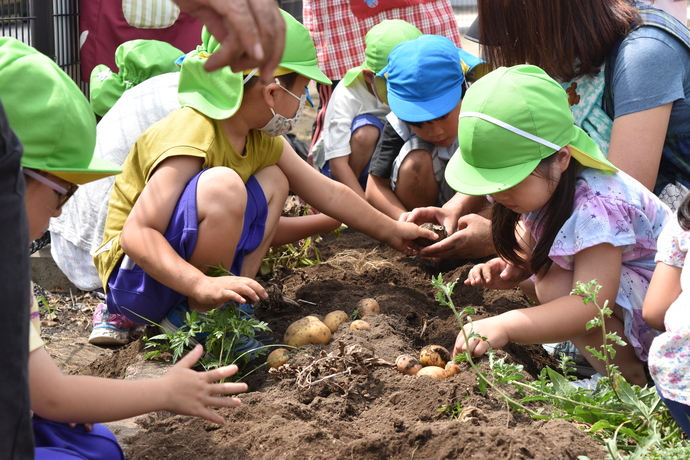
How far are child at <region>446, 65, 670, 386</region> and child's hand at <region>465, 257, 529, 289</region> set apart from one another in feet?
0.53

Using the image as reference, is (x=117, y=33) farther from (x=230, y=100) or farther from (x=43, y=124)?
(x=43, y=124)

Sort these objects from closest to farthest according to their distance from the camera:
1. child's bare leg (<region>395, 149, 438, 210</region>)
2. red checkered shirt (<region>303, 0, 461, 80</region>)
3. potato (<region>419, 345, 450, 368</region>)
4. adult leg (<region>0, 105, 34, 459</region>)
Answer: adult leg (<region>0, 105, 34, 459</region>) → potato (<region>419, 345, 450, 368</region>) → child's bare leg (<region>395, 149, 438, 210</region>) → red checkered shirt (<region>303, 0, 461, 80</region>)

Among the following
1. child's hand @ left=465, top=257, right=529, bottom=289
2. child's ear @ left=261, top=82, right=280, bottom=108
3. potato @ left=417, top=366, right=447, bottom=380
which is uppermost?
child's ear @ left=261, top=82, right=280, bottom=108

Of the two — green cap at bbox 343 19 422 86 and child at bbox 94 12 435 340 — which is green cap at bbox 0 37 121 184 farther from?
green cap at bbox 343 19 422 86

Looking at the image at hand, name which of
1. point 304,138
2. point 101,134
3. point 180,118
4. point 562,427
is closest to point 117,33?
point 101,134

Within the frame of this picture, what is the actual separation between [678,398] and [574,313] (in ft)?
1.87

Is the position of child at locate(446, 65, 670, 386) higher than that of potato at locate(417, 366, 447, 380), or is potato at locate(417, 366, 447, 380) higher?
child at locate(446, 65, 670, 386)

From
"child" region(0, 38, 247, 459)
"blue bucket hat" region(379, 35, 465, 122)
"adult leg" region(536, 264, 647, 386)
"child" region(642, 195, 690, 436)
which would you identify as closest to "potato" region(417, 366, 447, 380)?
"adult leg" region(536, 264, 647, 386)

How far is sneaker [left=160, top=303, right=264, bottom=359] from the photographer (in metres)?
2.56

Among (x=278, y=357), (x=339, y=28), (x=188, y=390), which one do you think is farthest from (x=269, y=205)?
(x=339, y=28)

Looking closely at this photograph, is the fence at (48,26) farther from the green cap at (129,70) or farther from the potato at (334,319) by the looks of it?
the potato at (334,319)

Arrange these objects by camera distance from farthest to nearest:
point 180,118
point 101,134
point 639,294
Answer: point 101,134
point 180,118
point 639,294

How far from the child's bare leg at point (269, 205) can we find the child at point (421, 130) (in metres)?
0.70

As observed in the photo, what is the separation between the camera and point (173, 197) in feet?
8.55
